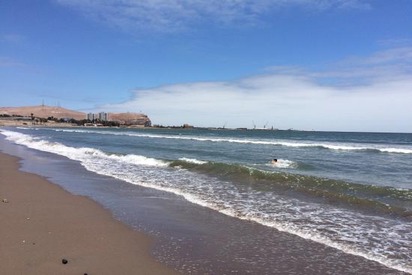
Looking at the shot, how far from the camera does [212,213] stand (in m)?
9.39

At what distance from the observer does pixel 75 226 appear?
7.65m

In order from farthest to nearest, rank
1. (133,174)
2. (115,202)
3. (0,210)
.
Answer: (133,174) → (115,202) → (0,210)

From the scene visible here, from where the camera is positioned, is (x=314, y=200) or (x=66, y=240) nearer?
(x=66, y=240)

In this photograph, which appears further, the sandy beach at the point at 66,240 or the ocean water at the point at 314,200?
the ocean water at the point at 314,200

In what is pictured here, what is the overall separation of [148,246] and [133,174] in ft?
34.7

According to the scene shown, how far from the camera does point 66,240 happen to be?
6.63 m

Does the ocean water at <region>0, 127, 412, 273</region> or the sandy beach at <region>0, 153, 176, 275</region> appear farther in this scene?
the ocean water at <region>0, 127, 412, 273</region>

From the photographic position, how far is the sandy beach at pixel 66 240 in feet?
17.8

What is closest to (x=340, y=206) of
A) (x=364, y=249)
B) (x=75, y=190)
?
(x=364, y=249)

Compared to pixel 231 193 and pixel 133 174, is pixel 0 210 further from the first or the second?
pixel 133 174

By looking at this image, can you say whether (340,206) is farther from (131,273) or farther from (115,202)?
(131,273)

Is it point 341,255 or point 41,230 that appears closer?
point 341,255

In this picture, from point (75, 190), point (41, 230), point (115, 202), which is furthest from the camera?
point (75, 190)

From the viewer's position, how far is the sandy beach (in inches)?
214
